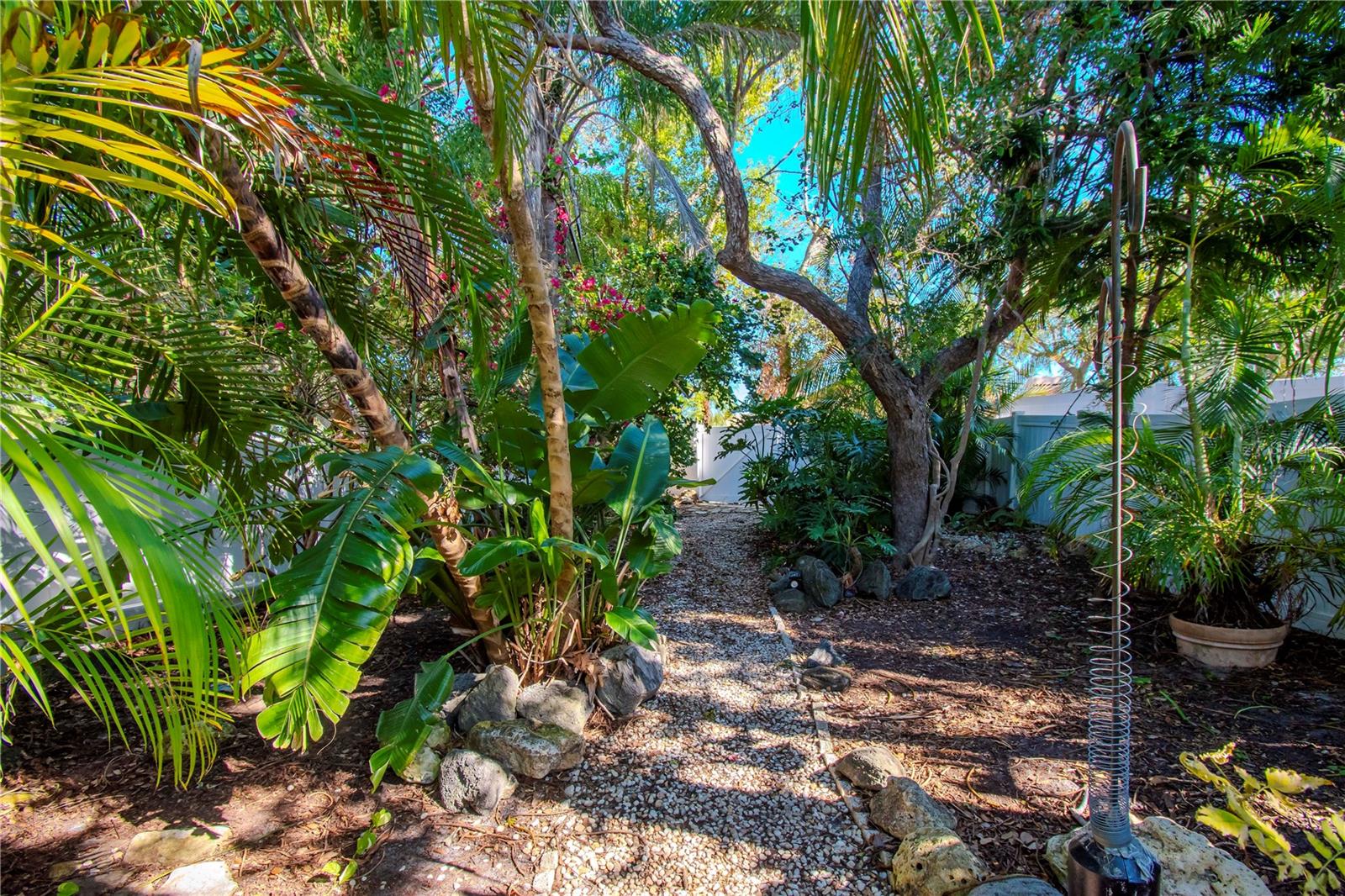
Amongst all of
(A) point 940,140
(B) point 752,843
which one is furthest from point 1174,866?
(A) point 940,140

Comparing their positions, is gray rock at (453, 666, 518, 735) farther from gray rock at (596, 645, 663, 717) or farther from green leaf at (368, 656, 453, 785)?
gray rock at (596, 645, 663, 717)

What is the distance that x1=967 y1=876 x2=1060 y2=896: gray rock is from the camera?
177 centimetres

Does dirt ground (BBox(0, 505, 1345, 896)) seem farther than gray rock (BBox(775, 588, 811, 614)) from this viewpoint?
No

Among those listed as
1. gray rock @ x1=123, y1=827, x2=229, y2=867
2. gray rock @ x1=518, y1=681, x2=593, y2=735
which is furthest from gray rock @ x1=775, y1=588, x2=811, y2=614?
gray rock @ x1=123, y1=827, x2=229, y2=867

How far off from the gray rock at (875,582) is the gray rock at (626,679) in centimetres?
250

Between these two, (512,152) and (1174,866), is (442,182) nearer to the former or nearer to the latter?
(512,152)

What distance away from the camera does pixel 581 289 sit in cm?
565

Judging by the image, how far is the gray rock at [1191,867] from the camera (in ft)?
5.65

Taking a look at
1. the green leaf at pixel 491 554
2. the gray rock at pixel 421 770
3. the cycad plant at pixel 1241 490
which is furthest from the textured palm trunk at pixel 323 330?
the cycad plant at pixel 1241 490

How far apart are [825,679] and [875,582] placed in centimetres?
180

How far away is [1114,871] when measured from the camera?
5.01 feet

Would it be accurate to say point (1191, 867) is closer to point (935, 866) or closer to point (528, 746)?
point (935, 866)

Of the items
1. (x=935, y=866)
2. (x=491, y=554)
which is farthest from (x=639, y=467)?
(x=935, y=866)

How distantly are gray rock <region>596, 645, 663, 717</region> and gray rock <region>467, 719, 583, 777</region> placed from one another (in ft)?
1.13
